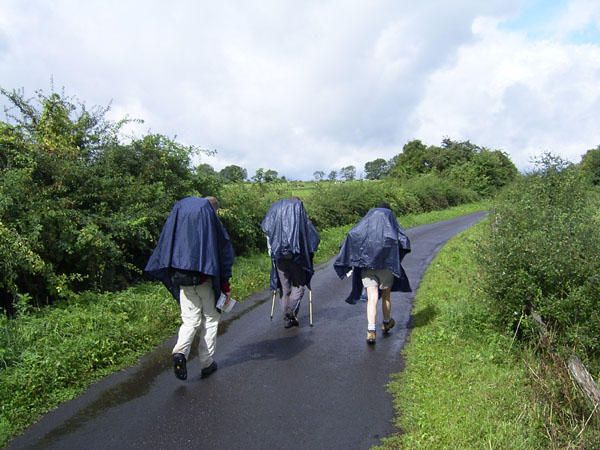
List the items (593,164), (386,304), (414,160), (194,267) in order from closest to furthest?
(194,267) < (386,304) < (593,164) < (414,160)

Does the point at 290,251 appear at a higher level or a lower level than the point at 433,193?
lower

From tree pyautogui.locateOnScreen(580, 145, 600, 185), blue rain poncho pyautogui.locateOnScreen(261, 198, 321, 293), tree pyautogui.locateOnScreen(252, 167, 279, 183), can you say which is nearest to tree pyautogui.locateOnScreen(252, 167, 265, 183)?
tree pyautogui.locateOnScreen(252, 167, 279, 183)

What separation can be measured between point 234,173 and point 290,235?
7775 mm

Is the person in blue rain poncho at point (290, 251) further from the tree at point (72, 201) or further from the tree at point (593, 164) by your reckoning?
the tree at point (593, 164)

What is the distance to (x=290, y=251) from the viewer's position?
7.90 metres

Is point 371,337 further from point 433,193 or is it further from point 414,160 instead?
point 414,160

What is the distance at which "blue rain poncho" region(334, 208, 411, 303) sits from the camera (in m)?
7.30

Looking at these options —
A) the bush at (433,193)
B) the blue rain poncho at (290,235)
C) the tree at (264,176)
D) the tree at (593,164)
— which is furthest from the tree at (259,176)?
the tree at (593,164)

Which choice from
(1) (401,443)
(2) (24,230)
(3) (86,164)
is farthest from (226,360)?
(3) (86,164)

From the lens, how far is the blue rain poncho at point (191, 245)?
5.60 meters

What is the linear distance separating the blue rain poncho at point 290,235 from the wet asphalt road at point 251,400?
A: 44.1 inches

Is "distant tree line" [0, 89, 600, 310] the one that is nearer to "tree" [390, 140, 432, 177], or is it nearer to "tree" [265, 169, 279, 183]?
"tree" [265, 169, 279, 183]

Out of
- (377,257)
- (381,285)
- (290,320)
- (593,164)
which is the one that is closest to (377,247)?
(377,257)

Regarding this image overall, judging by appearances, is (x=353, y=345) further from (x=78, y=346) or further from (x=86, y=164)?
(x=86, y=164)
